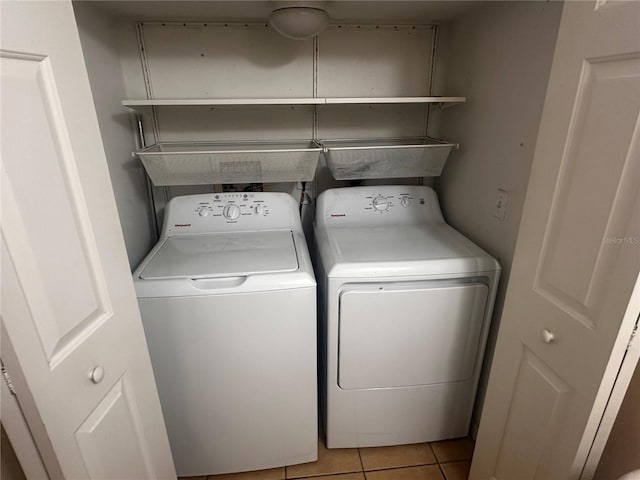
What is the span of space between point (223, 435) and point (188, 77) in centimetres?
164

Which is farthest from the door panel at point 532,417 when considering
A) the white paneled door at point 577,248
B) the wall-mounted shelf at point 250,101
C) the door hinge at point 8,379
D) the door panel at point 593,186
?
the door hinge at point 8,379

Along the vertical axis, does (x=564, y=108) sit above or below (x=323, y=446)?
above

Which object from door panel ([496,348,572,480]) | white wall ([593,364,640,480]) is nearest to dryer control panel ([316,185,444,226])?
door panel ([496,348,572,480])

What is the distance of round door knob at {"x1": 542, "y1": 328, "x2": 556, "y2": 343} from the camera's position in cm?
93

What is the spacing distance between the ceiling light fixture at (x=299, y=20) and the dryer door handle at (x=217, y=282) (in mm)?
973

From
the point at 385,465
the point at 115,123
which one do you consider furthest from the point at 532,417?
the point at 115,123

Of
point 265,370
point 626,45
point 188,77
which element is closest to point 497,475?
point 265,370

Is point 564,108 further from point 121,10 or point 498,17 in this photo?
point 121,10

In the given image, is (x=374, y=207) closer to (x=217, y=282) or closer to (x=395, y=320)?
(x=395, y=320)

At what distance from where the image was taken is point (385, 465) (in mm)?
1638

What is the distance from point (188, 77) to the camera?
5.67 feet

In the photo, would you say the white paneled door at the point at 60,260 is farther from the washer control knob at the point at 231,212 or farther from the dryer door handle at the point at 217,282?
the washer control knob at the point at 231,212

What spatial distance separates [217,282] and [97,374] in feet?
1.66

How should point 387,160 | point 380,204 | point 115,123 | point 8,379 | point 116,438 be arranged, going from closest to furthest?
1. point 8,379
2. point 116,438
3. point 115,123
4. point 387,160
5. point 380,204
